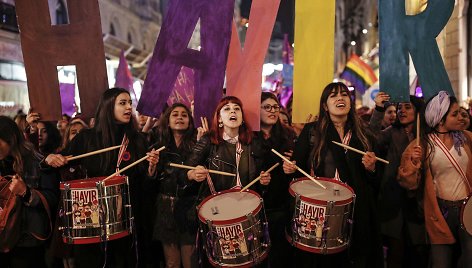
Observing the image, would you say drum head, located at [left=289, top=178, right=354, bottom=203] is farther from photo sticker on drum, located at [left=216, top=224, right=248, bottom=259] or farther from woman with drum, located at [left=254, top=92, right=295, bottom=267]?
photo sticker on drum, located at [left=216, top=224, right=248, bottom=259]

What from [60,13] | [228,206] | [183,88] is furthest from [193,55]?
[60,13]

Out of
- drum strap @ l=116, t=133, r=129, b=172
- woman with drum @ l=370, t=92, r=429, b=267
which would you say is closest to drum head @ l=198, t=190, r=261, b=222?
drum strap @ l=116, t=133, r=129, b=172

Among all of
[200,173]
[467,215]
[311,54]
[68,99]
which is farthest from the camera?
[68,99]

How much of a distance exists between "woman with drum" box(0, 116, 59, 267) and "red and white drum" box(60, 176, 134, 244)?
0.38 m

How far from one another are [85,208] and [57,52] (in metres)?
1.81

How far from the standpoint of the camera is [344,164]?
4.22 meters

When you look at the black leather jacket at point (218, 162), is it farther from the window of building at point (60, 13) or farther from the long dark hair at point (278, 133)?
the window of building at point (60, 13)

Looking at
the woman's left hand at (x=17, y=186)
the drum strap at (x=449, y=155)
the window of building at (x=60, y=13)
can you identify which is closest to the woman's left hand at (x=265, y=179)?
the drum strap at (x=449, y=155)

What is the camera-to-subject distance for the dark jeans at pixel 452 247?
4074 mm

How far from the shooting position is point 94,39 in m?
4.77

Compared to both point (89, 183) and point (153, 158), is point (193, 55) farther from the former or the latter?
point (89, 183)

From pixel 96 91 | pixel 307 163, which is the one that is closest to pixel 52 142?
pixel 96 91

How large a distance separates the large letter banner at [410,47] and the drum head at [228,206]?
1.88m

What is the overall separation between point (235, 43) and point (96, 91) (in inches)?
58.2
